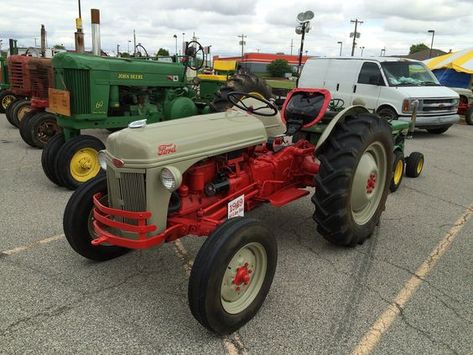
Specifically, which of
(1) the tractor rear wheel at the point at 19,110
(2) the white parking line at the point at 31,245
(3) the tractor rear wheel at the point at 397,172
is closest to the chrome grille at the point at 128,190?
(2) the white parking line at the point at 31,245

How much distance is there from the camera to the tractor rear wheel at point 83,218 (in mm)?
2998

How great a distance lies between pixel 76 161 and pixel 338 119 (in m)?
3.29

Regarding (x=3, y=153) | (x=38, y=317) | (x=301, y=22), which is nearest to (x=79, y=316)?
(x=38, y=317)

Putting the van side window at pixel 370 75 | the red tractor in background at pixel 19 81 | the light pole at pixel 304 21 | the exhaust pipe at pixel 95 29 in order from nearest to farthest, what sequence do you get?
Answer: 1. the exhaust pipe at pixel 95 29
2. the red tractor in background at pixel 19 81
3. the van side window at pixel 370 75
4. the light pole at pixel 304 21

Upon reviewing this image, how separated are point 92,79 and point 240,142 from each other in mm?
3341

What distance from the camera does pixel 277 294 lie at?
2.90 meters

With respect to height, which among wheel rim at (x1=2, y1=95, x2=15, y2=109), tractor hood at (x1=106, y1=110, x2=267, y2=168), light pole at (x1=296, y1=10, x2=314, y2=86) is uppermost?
light pole at (x1=296, y1=10, x2=314, y2=86)

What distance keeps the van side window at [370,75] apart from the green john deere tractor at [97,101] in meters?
4.72

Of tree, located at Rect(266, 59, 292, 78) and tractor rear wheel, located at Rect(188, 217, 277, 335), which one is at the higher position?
tree, located at Rect(266, 59, 292, 78)

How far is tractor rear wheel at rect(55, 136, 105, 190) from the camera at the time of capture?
494 centimetres

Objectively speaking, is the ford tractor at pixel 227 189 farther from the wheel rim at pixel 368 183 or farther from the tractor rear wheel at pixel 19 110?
the tractor rear wheel at pixel 19 110

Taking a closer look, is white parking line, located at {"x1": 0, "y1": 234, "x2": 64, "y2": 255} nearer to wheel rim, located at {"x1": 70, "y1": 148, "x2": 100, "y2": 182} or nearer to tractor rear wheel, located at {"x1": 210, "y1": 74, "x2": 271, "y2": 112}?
wheel rim, located at {"x1": 70, "y1": 148, "x2": 100, "y2": 182}

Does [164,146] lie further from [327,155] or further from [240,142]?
[327,155]

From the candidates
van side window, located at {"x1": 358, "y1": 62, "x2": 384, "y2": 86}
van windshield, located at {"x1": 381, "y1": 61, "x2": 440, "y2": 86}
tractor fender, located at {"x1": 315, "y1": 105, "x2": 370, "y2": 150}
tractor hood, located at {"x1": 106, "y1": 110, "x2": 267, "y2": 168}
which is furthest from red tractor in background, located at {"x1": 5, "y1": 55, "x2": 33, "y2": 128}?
van windshield, located at {"x1": 381, "y1": 61, "x2": 440, "y2": 86}
